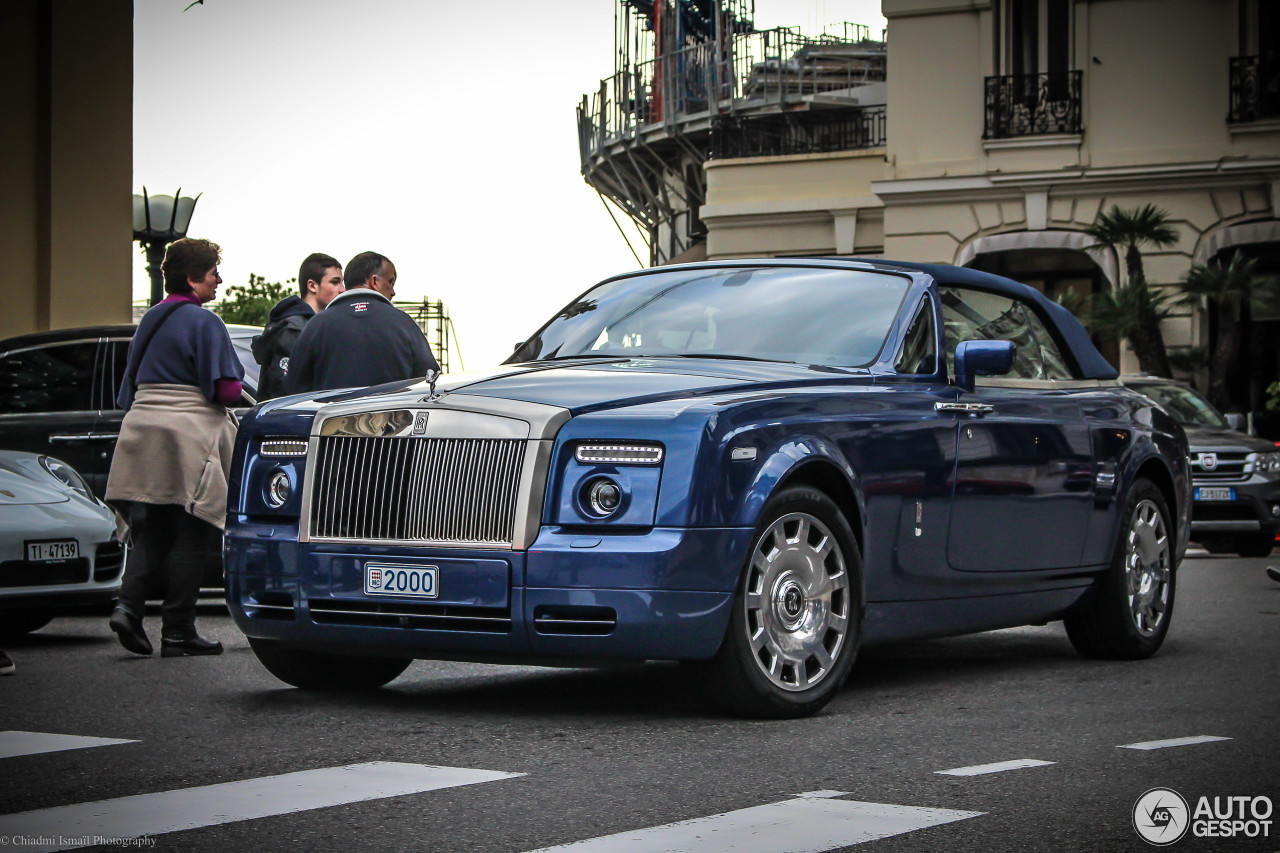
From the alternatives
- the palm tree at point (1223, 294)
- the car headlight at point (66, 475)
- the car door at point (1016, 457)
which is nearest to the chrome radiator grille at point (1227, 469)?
the palm tree at point (1223, 294)

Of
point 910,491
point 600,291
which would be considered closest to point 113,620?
point 600,291

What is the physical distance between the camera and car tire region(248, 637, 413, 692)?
6.84 m

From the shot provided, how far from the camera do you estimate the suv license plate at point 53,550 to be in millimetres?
9039

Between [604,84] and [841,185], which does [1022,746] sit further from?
[604,84]

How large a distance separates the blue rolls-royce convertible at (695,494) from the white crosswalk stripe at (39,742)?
35.5 inches

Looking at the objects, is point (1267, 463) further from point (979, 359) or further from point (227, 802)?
point (227, 802)

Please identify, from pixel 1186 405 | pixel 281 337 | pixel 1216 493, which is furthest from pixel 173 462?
pixel 1186 405

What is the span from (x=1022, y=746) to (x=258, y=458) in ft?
9.14

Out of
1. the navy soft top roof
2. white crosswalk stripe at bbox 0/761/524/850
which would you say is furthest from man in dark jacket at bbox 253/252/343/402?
white crosswalk stripe at bbox 0/761/524/850

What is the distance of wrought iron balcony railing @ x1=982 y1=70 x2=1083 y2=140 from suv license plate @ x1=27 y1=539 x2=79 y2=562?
21072 mm

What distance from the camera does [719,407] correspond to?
600cm

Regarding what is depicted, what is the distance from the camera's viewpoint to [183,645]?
8.29 metres

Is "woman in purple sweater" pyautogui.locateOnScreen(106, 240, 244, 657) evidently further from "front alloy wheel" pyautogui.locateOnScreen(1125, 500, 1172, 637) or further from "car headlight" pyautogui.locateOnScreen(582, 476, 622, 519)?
"front alloy wheel" pyautogui.locateOnScreen(1125, 500, 1172, 637)

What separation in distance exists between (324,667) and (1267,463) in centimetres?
1303
